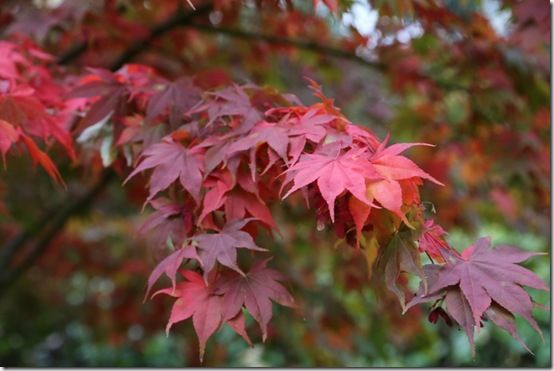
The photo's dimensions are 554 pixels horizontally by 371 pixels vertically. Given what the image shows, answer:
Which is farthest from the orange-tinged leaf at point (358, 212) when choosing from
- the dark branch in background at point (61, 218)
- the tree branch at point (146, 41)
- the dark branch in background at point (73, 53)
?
the dark branch in background at point (61, 218)

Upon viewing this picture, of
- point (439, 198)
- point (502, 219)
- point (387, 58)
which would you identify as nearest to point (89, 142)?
point (387, 58)

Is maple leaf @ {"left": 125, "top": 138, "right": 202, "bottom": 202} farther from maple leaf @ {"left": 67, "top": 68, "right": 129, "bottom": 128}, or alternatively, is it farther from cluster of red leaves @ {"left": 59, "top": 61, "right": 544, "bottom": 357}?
maple leaf @ {"left": 67, "top": 68, "right": 129, "bottom": 128}

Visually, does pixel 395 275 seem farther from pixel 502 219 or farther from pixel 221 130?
pixel 502 219

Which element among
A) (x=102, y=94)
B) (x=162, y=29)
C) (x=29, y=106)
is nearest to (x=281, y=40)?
(x=162, y=29)

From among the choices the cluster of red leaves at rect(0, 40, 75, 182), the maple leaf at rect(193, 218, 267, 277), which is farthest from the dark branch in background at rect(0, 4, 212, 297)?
the maple leaf at rect(193, 218, 267, 277)

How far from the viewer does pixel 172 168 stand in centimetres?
111

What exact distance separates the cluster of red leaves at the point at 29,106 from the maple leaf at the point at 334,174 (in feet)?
1.67

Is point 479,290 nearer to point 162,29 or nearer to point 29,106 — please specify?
point 29,106

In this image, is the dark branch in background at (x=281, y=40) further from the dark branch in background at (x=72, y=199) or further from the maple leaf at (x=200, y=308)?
the maple leaf at (x=200, y=308)

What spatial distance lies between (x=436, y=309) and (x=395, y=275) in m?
0.09

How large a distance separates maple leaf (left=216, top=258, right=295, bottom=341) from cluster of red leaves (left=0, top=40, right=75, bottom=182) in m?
0.43

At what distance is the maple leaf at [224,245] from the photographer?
39.3 inches

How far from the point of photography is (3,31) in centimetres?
195

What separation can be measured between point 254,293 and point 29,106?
542 mm
